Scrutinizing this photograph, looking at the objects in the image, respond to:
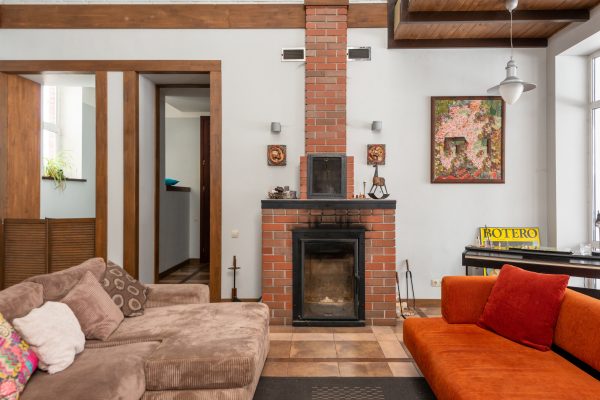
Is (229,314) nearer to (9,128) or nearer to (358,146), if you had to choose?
(358,146)

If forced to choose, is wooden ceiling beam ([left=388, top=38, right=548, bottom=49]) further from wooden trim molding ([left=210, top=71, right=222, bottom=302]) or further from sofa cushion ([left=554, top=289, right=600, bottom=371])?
sofa cushion ([left=554, top=289, right=600, bottom=371])

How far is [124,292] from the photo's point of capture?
255 cm

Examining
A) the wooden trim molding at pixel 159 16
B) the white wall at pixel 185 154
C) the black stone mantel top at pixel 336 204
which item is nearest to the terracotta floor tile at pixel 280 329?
the black stone mantel top at pixel 336 204

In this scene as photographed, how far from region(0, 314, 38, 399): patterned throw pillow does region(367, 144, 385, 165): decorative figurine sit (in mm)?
3271

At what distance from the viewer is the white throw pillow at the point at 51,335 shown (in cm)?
169

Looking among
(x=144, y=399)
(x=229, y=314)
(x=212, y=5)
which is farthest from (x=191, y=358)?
(x=212, y=5)

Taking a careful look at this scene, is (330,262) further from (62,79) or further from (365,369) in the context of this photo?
(62,79)

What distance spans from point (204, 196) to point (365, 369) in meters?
4.62

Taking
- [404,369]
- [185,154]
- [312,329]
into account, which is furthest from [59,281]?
[185,154]

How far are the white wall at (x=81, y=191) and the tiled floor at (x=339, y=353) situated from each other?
3.63 m

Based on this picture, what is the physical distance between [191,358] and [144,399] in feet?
1.00

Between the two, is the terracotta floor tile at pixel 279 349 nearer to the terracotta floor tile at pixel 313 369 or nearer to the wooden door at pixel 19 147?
the terracotta floor tile at pixel 313 369

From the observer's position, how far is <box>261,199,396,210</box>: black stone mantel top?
139 inches

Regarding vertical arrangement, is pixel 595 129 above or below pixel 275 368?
above
